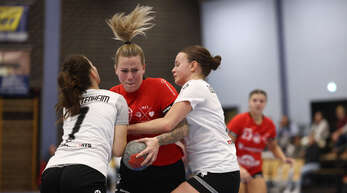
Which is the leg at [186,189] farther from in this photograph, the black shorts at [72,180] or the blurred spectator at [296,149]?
the blurred spectator at [296,149]

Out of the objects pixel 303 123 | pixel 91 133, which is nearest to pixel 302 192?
pixel 303 123

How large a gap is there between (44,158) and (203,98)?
10469mm

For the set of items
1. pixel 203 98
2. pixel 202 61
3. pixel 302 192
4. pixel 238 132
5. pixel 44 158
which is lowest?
pixel 302 192

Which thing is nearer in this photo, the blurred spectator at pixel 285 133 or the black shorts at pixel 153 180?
the black shorts at pixel 153 180

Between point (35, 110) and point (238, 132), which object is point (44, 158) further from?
point (238, 132)

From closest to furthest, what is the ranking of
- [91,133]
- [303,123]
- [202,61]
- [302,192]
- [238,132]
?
[91,133] < [202,61] < [238,132] < [302,192] < [303,123]

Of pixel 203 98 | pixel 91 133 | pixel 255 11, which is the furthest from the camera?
pixel 255 11

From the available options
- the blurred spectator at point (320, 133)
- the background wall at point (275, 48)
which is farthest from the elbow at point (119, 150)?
the background wall at point (275, 48)

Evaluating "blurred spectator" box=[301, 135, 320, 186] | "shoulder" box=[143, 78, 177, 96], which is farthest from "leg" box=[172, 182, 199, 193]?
"blurred spectator" box=[301, 135, 320, 186]

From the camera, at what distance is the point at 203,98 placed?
3.00 m

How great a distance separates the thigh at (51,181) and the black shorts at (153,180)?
867 millimetres

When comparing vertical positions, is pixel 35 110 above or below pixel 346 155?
above

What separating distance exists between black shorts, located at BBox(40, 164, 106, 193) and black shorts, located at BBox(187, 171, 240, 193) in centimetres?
70

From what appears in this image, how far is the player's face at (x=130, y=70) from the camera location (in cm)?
313
